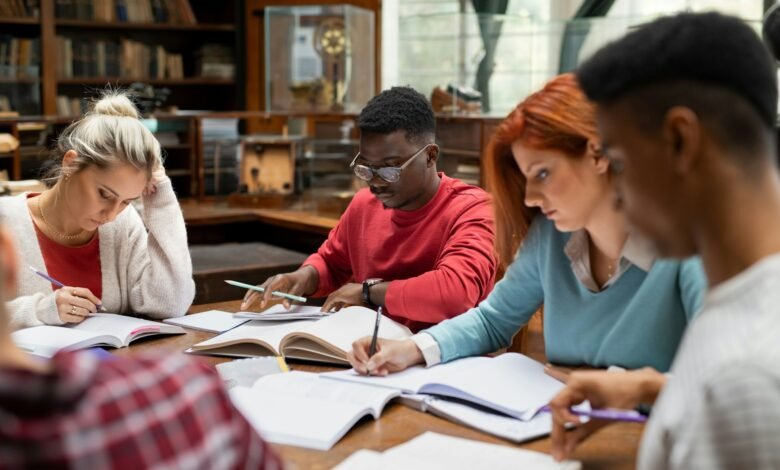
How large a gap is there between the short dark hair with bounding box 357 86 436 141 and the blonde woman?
53 cm

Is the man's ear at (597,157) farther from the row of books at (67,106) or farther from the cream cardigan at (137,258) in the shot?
the row of books at (67,106)

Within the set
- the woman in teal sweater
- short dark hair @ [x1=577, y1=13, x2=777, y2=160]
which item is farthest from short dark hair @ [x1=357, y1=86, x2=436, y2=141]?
short dark hair @ [x1=577, y1=13, x2=777, y2=160]

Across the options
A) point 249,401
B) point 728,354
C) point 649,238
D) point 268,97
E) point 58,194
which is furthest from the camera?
point 268,97

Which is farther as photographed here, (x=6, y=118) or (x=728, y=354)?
(x=6, y=118)

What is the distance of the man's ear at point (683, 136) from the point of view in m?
0.80

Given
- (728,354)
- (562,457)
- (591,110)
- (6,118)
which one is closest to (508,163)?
(591,110)

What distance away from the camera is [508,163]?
5.67 ft

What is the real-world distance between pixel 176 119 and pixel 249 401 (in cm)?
396

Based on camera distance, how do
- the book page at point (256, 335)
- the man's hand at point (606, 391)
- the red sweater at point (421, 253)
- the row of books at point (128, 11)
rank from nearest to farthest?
the man's hand at point (606, 391)
the book page at point (256, 335)
the red sweater at point (421, 253)
the row of books at point (128, 11)

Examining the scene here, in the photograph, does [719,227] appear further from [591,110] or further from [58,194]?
[58,194]

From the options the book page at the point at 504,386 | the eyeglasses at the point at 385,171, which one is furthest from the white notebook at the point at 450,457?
the eyeglasses at the point at 385,171

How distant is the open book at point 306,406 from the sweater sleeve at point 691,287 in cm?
50

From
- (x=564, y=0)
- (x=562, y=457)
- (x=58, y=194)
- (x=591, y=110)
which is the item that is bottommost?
(x=562, y=457)

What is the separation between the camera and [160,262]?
2.32 metres
